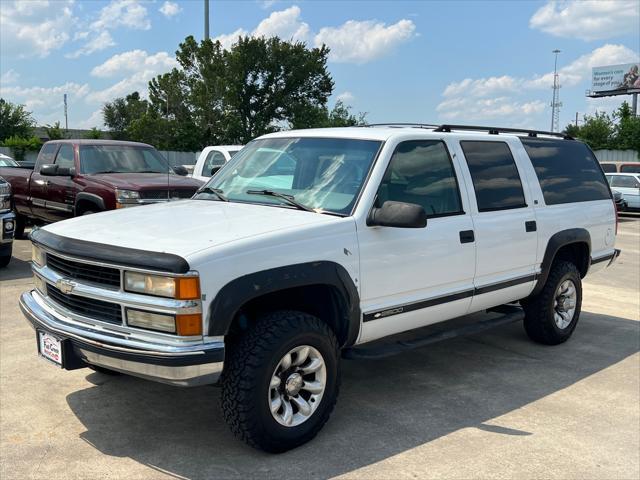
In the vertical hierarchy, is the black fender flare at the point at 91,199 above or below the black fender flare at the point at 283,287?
above

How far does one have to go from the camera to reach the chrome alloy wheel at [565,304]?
6.11 meters

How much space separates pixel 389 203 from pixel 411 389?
165 centimetres

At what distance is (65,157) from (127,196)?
230 centimetres

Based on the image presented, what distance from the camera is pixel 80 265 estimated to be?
374 cm

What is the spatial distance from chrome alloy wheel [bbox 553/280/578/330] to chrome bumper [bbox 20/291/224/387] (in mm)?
3860

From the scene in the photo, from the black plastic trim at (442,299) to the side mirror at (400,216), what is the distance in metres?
0.61

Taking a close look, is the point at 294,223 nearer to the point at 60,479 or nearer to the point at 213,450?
the point at 213,450

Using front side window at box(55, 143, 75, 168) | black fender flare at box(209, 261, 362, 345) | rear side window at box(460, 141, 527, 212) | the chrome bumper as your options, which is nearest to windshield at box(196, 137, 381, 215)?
black fender flare at box(209, 261, 362, 345)

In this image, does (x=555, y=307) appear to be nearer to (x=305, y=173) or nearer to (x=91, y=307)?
(x=305, y=173)

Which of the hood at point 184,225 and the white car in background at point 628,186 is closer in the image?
the hood at point 184,225

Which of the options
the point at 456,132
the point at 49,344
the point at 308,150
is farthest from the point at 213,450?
the point at 456,132

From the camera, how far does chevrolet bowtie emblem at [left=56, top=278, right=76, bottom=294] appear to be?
3.72 m

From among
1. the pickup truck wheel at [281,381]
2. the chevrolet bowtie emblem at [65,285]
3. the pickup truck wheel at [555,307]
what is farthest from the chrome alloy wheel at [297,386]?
the pickup truck wheel at [555,307]

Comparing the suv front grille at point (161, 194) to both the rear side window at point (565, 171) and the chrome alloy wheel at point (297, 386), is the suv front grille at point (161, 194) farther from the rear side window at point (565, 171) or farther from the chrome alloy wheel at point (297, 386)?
the chrome alloy wheel at point (297, 386)
